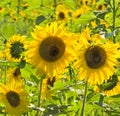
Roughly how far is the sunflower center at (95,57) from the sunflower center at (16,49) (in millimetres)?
394

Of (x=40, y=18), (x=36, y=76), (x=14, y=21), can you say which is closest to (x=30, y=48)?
(x=36, y=76)

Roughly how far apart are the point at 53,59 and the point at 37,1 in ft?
6.08

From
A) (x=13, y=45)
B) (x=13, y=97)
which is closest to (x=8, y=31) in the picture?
(x=13, y=45)

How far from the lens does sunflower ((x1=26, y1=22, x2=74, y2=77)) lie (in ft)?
7.06

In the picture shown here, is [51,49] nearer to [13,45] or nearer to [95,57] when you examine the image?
[95,57]

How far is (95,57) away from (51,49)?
0.20m

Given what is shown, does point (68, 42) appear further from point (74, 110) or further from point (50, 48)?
point (74, 110)

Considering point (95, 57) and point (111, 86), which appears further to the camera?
point (111, 86)

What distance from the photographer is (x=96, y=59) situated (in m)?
2.24

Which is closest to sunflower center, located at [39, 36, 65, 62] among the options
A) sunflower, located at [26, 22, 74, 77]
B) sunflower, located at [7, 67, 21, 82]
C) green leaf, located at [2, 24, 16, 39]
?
sunflower, located at [26, 22, 74, 77]

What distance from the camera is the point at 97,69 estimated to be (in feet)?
7.39

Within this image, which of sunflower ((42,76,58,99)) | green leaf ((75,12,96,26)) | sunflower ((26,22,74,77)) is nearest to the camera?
sunflower ((26,22,74,77))

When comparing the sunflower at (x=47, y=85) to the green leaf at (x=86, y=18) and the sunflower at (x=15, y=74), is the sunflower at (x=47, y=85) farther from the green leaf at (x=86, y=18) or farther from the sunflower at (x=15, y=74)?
the green leaf at (x=86, y=18)

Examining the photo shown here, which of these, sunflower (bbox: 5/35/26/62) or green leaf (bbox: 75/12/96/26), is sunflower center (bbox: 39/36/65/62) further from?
green leaf (bbox: 75/12/96/26)
